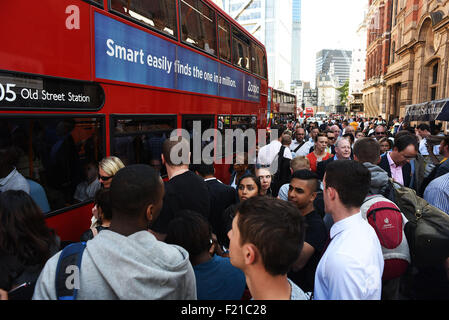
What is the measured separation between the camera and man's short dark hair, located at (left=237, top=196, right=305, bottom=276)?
1.38m

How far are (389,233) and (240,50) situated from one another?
22.3ft

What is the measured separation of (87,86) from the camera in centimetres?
350

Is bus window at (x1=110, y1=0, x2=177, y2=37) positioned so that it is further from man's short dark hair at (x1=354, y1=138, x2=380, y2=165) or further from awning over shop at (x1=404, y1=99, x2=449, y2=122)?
awning over shop at (x1=404, y1=99, x2=449, y2=122)

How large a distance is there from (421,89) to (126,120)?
23890mm

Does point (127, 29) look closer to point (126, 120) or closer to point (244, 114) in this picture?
point (126, 120)

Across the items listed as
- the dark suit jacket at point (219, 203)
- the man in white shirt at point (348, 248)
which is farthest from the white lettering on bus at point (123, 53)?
the man in white shirt at point (348, 248)

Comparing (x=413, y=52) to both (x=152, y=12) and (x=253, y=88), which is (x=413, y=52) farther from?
(x=152, y=12)

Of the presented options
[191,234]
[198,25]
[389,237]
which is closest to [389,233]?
[389,237]

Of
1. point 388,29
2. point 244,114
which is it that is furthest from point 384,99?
point 244,114

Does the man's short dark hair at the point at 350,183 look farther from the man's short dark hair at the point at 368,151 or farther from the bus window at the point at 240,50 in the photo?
the bus window at the point at 240,50

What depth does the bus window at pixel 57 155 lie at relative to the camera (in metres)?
2.86

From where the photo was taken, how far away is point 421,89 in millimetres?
22094

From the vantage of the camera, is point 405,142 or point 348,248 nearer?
point 348,248

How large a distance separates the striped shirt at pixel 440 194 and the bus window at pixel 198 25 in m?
4.30
